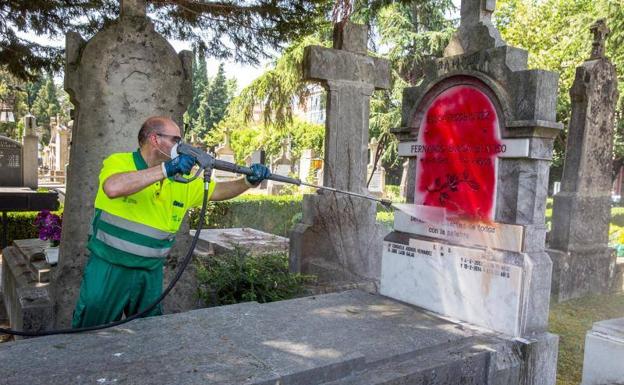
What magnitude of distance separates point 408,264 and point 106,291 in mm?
1959

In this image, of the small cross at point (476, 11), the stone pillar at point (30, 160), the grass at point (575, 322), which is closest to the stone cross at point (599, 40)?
the grass at point (575, 322)

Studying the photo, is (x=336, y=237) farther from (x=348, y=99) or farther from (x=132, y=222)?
(x=132, y=222)

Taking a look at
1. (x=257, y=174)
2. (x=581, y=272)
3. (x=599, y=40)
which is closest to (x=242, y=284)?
(x=257, y=174)

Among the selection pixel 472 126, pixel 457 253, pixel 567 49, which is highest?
pixel 567 49

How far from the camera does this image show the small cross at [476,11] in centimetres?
320

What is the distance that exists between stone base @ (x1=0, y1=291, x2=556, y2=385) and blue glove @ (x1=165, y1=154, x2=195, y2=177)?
2.69 feet

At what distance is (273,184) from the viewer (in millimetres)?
20688

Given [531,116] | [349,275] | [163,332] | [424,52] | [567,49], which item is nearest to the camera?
[163,332]

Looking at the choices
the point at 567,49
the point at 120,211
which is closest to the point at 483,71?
the point at 120,211

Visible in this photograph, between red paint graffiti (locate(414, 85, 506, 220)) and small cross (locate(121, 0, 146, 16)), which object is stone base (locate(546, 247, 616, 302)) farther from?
small cross (locate(121, 0, 146, 16))

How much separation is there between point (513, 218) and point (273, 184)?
18022 millimetres

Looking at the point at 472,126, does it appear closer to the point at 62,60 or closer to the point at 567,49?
the point at 62,60

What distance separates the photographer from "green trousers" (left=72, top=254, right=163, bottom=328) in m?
2.70

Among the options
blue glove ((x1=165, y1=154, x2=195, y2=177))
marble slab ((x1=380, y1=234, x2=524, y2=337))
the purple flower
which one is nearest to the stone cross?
marble slab ((x1=380, y1=234, x2=524, y2=337))
